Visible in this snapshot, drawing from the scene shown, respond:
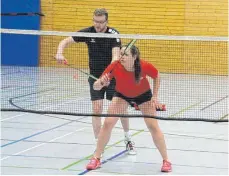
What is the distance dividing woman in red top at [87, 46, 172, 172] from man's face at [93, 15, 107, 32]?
0.79m

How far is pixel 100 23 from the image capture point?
24.6ft

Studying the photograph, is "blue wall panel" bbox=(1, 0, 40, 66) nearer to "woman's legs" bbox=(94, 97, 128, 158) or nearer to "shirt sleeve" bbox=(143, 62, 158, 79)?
"woman's legs" bbox=(94, 97, 128, 158)

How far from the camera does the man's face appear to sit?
293 inches

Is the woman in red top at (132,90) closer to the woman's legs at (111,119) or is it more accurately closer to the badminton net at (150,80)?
the woman's legs at (111,119)

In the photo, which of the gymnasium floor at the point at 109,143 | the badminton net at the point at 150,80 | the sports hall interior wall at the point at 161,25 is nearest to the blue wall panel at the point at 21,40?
the badminton net at the point at 150,80

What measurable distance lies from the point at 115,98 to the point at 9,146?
6.30 ft

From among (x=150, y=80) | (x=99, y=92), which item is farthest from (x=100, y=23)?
(x=150, y=80)

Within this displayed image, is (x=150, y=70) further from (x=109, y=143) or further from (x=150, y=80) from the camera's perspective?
(x=150, y=80)

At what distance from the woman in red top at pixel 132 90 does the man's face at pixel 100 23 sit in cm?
79

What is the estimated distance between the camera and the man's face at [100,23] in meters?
7.43

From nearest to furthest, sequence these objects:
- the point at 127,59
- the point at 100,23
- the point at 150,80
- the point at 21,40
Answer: the point at 127,59, the point at 100,23, the point at 150,80, the point at 21,40

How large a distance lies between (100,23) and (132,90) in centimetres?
117

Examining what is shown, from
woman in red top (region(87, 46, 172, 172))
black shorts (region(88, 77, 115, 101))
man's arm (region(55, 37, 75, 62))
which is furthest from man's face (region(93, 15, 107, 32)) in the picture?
woman in red top (region(87, 46, 172, 172))

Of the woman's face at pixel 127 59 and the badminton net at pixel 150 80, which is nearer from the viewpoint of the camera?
the woman's face at pixel 127 59
